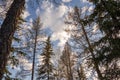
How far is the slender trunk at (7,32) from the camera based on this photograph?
4616 mm

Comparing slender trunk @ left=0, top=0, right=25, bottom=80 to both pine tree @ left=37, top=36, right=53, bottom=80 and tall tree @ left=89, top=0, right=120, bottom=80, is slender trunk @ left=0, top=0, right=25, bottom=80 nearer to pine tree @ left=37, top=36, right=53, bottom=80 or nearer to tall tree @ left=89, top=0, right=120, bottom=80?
tall tree @ left=89, top=0, right=120, bottom=80

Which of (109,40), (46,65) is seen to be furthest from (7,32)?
(46,65)

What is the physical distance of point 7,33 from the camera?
16.5 ft

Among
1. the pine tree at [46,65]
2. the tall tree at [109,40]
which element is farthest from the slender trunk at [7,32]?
the pine tree at [46,65]

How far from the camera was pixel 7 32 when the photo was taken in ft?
16.5

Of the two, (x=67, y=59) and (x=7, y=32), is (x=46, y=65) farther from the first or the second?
(x=7, y=32)

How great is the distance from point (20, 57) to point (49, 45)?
14.2 meters

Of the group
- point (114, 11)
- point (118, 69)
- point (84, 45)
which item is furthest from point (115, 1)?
point (84, 45)

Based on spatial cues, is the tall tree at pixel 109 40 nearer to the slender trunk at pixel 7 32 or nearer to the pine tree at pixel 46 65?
the slender trunk at pixel 7 32

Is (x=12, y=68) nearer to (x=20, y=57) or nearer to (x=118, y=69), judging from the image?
(x=20, y=57)

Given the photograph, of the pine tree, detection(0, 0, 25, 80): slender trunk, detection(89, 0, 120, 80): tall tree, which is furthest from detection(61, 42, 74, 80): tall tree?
detection(0, 0, 25, 80): slender trunk

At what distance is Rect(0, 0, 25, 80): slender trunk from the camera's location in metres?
4.62

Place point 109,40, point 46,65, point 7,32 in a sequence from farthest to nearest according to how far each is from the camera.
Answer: point 46,65
point 109,40
point 7,32

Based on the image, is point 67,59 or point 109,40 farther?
point 67,59
